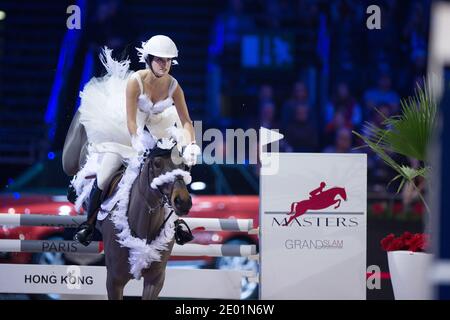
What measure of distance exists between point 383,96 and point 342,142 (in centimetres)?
45

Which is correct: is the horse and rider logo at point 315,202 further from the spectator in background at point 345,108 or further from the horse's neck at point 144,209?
the horse's neck at point 144,209

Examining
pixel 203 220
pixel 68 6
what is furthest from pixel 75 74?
pixel 203 220

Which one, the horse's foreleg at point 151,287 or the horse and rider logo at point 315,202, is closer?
the horse's foreleg at point 151,287

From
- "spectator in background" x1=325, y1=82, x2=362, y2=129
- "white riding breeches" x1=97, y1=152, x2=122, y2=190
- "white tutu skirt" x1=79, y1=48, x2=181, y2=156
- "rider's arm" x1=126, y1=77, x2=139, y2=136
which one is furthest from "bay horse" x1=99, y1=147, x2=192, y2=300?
"spectator in background" x1=325, y1=82, x2=362, y2=129

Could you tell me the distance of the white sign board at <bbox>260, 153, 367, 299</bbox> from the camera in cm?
568

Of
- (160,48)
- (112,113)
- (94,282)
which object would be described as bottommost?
(94,282)

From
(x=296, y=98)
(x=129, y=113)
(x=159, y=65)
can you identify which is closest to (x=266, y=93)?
(x=296, y=98)

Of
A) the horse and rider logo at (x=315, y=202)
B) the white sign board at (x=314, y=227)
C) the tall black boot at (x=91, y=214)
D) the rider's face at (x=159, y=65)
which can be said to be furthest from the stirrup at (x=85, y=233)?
the horse and rider logo at (x=315, y=202)

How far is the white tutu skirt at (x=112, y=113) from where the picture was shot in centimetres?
515

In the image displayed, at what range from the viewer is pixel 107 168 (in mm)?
4988

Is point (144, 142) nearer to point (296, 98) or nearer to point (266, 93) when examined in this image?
point (266, 93)

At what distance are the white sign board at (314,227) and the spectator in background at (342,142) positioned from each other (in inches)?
5.1

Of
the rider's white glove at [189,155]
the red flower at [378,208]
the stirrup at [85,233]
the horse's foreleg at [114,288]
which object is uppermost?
the rider's white glove at [189,155]
